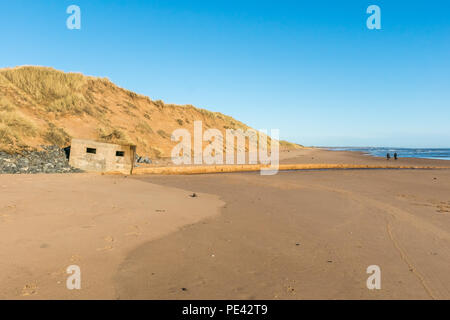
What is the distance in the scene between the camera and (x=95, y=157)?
18.4 meters

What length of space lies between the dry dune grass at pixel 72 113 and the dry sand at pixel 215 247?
546 inches

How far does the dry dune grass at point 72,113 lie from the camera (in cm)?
2083

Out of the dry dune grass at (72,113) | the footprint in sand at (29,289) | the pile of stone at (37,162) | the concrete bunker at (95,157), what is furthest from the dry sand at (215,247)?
the dry dune grass at (72,113)

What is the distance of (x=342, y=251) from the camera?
17.6 feet

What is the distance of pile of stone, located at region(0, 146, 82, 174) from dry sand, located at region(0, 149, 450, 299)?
7.20 meters

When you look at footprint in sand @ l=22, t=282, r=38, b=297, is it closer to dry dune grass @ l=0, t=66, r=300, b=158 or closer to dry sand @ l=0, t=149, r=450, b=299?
dry sand @ l=0, t=149, r=450, b=299

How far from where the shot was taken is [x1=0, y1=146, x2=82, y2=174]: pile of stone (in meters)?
15.4

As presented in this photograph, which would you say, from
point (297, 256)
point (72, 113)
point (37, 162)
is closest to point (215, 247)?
point (297, 256)

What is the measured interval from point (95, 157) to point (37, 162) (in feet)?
10.8

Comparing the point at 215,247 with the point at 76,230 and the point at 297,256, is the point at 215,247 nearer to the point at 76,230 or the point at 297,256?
the point at 297,256

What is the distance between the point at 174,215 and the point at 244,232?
89.8 inches
